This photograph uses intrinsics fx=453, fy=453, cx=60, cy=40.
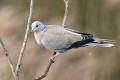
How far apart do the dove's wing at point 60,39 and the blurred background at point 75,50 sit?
2.24 meters

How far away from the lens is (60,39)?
9.18ft

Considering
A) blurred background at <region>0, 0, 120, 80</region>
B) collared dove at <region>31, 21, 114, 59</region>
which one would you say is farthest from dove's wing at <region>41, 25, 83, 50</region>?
blurred background at <region>0, 0, 120, 80</region>

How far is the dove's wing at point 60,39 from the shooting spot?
279cm

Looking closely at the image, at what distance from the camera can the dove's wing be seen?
2.79 m

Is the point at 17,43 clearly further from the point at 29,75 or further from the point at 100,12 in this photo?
the point at 100,12

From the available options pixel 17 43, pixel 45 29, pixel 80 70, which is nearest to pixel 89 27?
pixel 80 70

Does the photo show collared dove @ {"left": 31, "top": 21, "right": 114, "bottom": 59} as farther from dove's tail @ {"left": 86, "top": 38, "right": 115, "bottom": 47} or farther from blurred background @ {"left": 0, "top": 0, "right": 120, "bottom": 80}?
blurred background @ {"left": 0, "top": 0, "right": 120, "bottom": 80}

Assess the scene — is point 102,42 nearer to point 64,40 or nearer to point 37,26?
point 64,40

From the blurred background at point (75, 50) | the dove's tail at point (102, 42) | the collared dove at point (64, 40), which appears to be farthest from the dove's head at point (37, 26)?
the blurred background at point (75, 50)

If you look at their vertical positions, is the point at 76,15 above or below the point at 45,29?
below

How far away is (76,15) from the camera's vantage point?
537 cm

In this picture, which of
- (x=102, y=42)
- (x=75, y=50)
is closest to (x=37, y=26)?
(x=102, y=42)

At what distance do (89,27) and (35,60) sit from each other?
735mm

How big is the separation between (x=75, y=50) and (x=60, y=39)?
2369 mm
